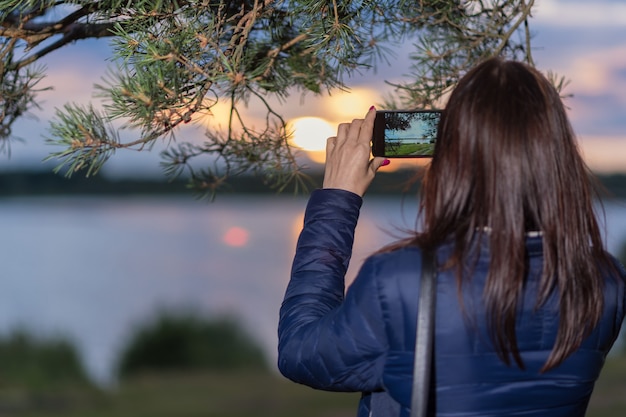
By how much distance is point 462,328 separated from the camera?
2.10 feet

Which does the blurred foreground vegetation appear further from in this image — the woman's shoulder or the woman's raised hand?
the woman's shoulder

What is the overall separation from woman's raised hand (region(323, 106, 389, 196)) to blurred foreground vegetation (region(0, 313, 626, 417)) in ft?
9.81

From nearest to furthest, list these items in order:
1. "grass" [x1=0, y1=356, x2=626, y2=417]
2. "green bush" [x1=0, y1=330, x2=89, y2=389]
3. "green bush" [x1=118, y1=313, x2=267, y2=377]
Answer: "grass" [x1=0, y1=356, x2=626, y2=417] < "green bush" [x1=0, y1=330, x2=89, y2=389] < "green bush" [x1=118, y1=313, x2=267, y2=377]

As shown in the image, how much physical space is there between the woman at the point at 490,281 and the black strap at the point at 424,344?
0.01 m

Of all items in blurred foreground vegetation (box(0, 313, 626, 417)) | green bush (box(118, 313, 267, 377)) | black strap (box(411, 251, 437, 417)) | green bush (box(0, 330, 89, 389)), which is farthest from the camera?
green bush (box(118, 313, 267, 377))

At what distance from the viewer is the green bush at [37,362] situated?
15.0ft

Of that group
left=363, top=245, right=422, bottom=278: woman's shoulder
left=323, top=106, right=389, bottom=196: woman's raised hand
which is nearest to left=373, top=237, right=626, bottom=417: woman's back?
left=363, top=245, right=422, bottom=278: woman's shoulder

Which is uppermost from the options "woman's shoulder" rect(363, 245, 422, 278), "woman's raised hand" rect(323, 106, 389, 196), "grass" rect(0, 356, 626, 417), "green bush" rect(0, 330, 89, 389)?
"woman's raised hand" rect(323, 106, 389, 196)

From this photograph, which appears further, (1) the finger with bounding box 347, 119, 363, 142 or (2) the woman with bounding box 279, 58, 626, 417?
(1) the finger with bounding box 347, 119, 363, 142

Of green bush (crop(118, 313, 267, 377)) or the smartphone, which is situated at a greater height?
the smartphone

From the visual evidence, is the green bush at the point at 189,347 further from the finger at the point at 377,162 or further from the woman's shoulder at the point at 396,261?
the woman's shoulder at the point at 396,261

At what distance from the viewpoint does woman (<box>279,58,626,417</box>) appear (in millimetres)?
638

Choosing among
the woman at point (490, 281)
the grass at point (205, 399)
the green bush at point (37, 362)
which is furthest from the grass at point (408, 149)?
the green bush at point (37, 362)

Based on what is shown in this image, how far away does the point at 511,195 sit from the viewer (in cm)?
64
